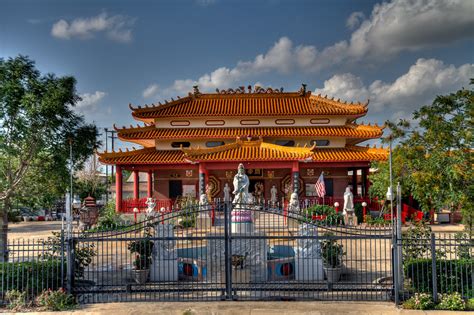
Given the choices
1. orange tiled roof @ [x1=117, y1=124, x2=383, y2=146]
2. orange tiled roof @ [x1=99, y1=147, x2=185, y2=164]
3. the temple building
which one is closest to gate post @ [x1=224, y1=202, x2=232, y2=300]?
the temple building

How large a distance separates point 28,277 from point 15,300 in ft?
2.06

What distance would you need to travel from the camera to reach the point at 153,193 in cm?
3322

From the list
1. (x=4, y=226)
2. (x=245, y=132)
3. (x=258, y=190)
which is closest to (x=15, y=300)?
(x=4, y=226)

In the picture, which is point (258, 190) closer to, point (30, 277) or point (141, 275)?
point (141, 275)

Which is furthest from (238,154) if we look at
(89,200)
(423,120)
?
(423,120)

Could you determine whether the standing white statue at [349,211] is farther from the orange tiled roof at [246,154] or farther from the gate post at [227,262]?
the gate post at [227,262]

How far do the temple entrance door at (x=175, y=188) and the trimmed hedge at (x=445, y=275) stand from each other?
77.9ft

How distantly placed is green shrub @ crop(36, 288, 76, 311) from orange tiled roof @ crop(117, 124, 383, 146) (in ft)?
74.8

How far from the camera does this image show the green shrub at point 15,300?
10.4 metres

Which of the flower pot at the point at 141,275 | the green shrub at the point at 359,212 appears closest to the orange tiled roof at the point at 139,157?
the green shrub at the point at 359,212

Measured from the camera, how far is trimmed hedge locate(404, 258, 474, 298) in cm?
1040

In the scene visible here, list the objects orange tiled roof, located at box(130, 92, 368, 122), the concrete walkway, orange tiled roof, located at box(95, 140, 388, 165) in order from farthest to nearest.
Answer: orange tiled roof, located at box(130, 92, 368, 122) < orange tiled roof, located at box(95, 140, 388, 165) < the concrete walkway

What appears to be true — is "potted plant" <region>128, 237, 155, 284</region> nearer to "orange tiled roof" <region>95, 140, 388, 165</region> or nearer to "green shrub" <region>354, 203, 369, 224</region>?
"orange tiled roof" <region>95, 140, 388, 165</region>

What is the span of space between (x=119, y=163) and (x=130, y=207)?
369cm
